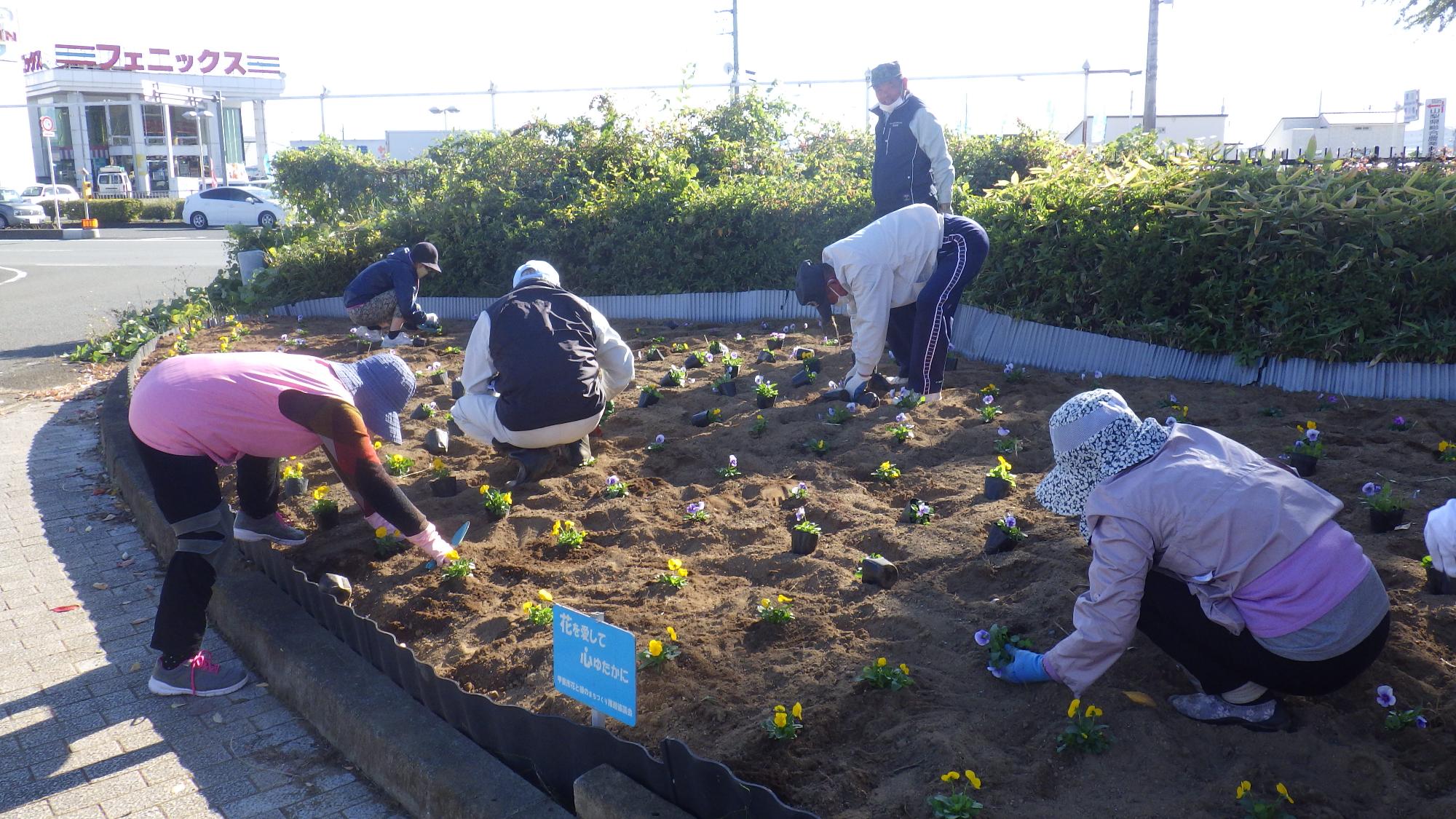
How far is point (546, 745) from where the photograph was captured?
285 centimetres

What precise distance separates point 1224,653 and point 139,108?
60.8m

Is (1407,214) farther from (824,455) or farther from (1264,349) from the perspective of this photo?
(824,455)

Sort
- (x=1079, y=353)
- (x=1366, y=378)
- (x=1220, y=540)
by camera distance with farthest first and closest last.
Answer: (x=1079, y=353) → (x=1366, y=378) → (x=1220, y=540)

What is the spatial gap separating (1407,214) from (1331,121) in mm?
20635

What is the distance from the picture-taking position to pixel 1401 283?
5578 mm

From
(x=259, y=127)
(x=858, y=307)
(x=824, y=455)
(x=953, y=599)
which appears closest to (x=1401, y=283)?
(x=858, y=307)

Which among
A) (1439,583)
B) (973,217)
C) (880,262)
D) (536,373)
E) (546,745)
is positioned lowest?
(546,745)

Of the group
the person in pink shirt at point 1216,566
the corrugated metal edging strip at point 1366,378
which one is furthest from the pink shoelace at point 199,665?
the corrugated metal edging strip at point 1366,378

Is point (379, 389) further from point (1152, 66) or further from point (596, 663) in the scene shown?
point (1152, 66)

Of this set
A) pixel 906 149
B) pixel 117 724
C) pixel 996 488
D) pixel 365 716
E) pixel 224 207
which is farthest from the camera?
pixel 224 207

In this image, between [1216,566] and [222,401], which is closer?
[1216,566]

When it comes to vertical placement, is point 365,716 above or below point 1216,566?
below

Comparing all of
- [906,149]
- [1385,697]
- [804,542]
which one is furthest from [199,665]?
[906,149]

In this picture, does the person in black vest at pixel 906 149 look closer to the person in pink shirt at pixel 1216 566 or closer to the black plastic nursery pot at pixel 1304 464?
the black plastic nursery pot at pixel 1304 464
